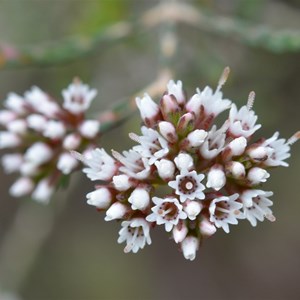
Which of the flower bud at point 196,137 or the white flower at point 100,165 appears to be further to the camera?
the white flower at point 100,165

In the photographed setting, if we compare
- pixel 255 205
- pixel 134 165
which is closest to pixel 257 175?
pixel 255 205

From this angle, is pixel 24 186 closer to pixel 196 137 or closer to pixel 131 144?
pixel 196 137

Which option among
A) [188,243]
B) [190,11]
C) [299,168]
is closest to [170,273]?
[299,168]

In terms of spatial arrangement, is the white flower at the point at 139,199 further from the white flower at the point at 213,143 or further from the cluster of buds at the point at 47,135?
the cluster of buds at the point at 47,135

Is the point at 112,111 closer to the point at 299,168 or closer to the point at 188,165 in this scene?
the point at 188,165

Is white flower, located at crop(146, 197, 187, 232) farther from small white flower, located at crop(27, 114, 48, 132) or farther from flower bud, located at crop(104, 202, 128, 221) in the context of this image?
small white flower, located at crop(27, 114, 48, 132)

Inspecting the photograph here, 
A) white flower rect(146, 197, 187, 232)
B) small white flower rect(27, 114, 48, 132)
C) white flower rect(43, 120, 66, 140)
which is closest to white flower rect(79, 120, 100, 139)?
white flower rect(43, 120, 66, 140)

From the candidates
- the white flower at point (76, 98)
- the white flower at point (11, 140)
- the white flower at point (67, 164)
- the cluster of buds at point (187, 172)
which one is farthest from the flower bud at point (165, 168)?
the white flower at point (11, 140)
